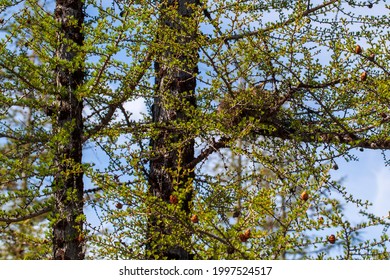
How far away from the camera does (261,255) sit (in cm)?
410

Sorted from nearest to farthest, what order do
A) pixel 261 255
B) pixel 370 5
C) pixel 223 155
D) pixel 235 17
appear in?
pixel 261 255, pixel 235 17, pixel 223 155, pixel 370 5

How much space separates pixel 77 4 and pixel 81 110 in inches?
52.2

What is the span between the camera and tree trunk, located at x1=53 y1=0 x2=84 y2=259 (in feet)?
18.6

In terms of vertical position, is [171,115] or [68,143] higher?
[171,115]

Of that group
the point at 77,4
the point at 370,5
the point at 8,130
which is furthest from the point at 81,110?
the point at 370,5

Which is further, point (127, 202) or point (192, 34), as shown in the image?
point (192, 34)

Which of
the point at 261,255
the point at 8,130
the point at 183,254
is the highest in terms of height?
the point at 8,130

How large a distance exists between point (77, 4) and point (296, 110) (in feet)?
9.52

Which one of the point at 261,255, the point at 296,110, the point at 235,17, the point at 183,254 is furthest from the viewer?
the point at 296,110

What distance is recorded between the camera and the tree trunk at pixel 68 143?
5.66 metres

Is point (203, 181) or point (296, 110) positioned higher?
point (296, 110)

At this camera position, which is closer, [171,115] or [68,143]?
[68,143]

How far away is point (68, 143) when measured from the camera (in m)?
5.89
